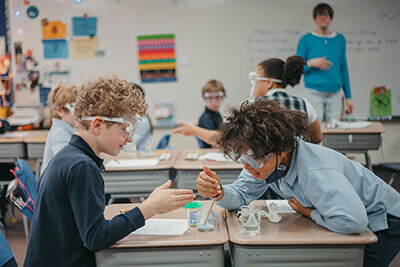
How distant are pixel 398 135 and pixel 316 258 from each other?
186 inches

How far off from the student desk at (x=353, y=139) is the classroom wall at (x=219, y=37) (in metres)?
1.62

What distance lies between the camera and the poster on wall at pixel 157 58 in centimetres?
544

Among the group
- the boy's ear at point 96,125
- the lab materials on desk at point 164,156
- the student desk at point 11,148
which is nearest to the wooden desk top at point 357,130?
the lab materials on desk at point 164,156

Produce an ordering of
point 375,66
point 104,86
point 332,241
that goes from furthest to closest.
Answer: point 375,66 → point 104,86 → point 332,241

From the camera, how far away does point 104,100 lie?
1455 mm

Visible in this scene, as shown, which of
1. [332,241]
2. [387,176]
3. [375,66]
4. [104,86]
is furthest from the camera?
[375,66]

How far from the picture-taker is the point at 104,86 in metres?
1.48

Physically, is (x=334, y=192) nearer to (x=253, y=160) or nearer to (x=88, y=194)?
(x=253, y=160)

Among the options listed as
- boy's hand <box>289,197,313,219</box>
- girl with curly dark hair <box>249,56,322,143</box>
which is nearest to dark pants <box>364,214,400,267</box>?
boy's hand <box>289,197,313,219</box>

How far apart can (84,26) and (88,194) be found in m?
4.77

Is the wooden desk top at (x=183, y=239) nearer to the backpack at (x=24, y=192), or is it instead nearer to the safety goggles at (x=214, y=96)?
the backpack at (x=24, y=192)

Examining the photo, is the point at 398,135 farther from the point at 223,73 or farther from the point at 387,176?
the point at 223,73

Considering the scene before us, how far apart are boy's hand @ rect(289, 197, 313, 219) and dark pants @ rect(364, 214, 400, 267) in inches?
10.6

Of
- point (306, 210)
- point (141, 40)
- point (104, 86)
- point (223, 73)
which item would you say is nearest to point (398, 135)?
point (223, 73)
